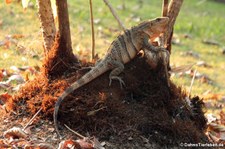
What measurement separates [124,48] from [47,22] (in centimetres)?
103

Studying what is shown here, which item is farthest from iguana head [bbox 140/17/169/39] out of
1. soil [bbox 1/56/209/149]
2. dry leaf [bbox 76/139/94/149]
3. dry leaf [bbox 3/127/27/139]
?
dry leaf [bbox 3/127/27/139]

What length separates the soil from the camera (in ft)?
12.8

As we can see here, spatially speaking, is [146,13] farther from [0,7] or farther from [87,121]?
[87,121]

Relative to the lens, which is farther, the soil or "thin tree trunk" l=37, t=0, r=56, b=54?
"thin tree trunk" l=37, t=0, r=56, b=54

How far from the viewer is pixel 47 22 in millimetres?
4809

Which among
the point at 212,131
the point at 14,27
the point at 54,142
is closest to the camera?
the point at 54,142

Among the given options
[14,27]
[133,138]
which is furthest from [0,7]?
[133,138]

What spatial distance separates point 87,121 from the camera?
3.90m

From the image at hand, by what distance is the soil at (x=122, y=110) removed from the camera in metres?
3.89

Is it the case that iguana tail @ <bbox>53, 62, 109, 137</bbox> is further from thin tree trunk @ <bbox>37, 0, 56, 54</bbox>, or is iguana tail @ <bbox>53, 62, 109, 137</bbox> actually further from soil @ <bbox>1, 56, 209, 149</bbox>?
thin tree trunk @ <bbox>37, 0, 56, 54</bbox>

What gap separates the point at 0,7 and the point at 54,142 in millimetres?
5977

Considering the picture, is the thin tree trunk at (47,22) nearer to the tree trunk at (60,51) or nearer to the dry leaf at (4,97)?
the tree trunk at (60,51)

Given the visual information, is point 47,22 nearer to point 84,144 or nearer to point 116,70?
point 116,70

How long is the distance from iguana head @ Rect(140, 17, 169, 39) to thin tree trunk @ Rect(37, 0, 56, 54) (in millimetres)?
1008
